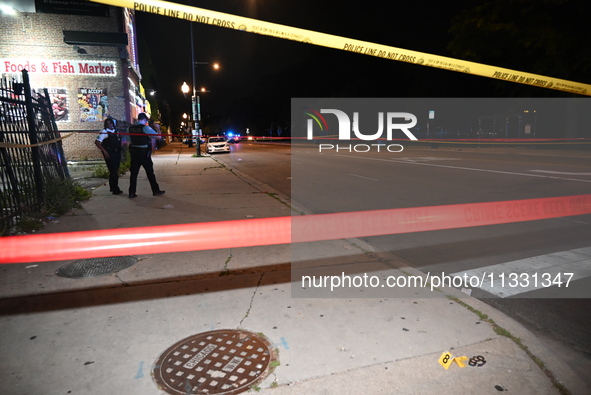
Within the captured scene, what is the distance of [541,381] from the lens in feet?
8.46

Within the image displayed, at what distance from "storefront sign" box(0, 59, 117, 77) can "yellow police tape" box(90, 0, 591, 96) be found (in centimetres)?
2216

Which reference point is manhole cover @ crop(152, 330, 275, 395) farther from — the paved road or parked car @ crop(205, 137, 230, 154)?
parked car @ crop(205, 137, 230, 154)

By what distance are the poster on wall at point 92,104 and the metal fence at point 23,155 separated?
46.7 ft

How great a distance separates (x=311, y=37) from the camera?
2.63 m

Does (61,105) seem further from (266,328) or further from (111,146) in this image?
(266,328)

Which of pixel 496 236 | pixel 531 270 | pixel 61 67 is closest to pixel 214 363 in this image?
pixel 531 270

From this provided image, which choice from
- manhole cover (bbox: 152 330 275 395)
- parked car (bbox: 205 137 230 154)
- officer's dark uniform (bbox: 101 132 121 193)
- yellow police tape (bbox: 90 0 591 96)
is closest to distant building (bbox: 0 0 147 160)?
parked car (bbox: 205 137 230 154)

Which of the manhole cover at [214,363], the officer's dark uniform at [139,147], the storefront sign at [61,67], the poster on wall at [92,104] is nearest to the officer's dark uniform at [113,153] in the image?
the officer's dark uniform at [139,147]

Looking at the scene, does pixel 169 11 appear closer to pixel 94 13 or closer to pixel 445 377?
pixel 445 377

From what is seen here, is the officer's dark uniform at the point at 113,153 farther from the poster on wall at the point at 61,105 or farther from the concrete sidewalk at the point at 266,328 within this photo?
the poster on wall at the point at 61,105

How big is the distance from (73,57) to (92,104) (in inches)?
99.9

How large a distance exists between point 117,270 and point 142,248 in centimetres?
289

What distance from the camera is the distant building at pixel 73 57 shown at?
19781mm

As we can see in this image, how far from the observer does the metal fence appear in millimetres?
6082
